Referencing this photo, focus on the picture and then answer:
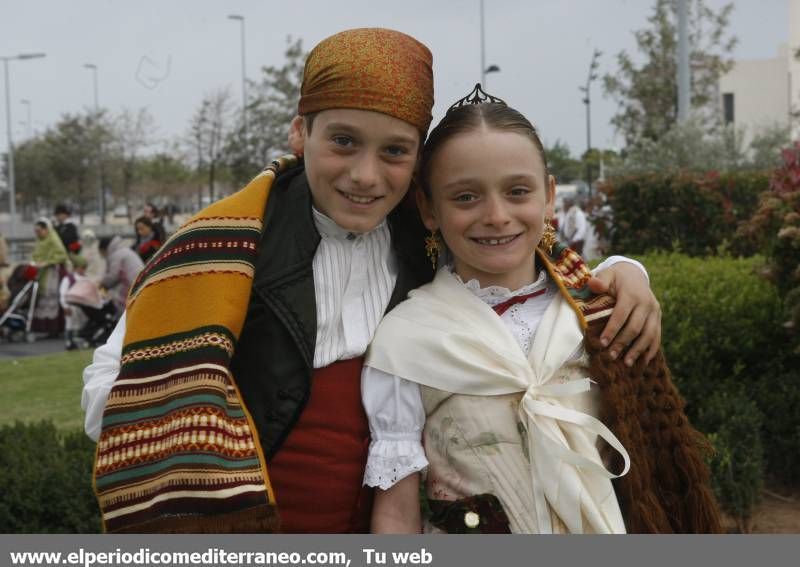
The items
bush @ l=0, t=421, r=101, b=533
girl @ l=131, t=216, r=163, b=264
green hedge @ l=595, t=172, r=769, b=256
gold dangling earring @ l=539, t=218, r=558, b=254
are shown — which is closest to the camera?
gold dangling earring @ l=539, t=218, r=558, b=254

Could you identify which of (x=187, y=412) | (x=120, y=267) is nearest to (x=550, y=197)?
(x=187, y=412)

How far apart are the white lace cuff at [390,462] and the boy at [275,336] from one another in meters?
0.06

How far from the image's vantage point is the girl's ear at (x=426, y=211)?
224cm

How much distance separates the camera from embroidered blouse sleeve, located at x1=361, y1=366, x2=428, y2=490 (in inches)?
81.4

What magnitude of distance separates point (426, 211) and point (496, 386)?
46 cm

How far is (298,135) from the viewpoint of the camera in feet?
7.47

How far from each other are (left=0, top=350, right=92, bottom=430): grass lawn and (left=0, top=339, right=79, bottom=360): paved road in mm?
1291

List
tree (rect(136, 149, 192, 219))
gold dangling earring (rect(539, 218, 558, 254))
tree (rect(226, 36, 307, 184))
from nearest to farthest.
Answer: gold dangling earring (rect(539, 218, 558, 254)) < tree (rect(226, 36, 307, 184)) < tree (rect(136, 149, 192, 219))

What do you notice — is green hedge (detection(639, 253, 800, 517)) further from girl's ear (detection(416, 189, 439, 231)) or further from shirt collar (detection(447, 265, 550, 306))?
girl's ear (detection(416, 189, 439, 231))

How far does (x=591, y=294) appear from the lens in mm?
2287

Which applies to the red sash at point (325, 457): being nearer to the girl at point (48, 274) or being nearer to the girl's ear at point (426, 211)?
the girl's ear at point (426, 211)

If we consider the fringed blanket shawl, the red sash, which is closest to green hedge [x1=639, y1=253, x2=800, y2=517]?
the red sash

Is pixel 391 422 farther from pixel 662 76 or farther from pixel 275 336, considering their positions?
pixel 662 76

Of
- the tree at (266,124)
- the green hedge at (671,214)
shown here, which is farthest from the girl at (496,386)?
the tree at (266,124)
